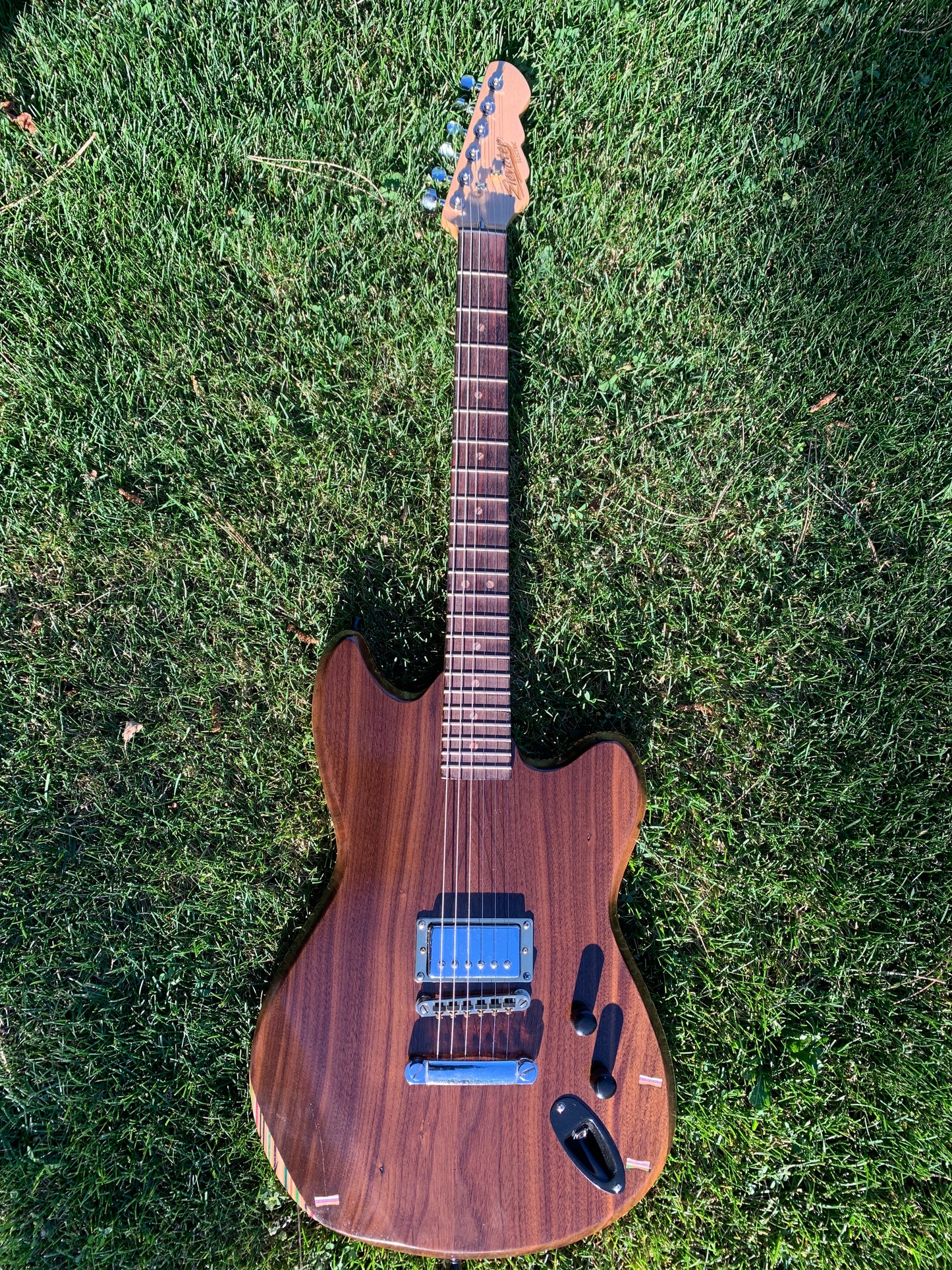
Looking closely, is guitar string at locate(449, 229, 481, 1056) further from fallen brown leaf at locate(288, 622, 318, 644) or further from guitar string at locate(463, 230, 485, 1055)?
fallen brown leaf at locate(288, 622, 318, 644)

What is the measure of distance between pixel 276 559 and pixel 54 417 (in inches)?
44.0

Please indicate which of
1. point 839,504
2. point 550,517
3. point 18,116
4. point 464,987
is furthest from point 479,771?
point 18,116

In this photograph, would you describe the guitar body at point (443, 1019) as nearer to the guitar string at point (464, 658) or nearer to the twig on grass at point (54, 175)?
the guitar string at point (464, 658)

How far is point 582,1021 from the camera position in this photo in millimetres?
2275

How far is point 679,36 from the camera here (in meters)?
3.29

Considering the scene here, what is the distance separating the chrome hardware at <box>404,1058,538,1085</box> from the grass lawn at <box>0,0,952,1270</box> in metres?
0.87

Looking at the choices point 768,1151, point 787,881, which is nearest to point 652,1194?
point 768,1151

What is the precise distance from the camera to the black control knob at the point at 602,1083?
2256 mm

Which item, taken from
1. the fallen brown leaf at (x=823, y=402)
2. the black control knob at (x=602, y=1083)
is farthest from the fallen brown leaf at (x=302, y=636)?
the fallen brown leaf at (x=823, y=402)

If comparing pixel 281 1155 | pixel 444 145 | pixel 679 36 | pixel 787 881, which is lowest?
pixel 281 1155

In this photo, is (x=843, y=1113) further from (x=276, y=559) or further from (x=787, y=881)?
(x=276, y=559)

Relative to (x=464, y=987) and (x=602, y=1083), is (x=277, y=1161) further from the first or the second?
(x=602, y=1083)

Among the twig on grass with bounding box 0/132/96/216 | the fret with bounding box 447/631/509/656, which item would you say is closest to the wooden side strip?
the fret with bounding box 447/631/509/656

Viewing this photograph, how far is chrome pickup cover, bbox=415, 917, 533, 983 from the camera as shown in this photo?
2.31 metres
